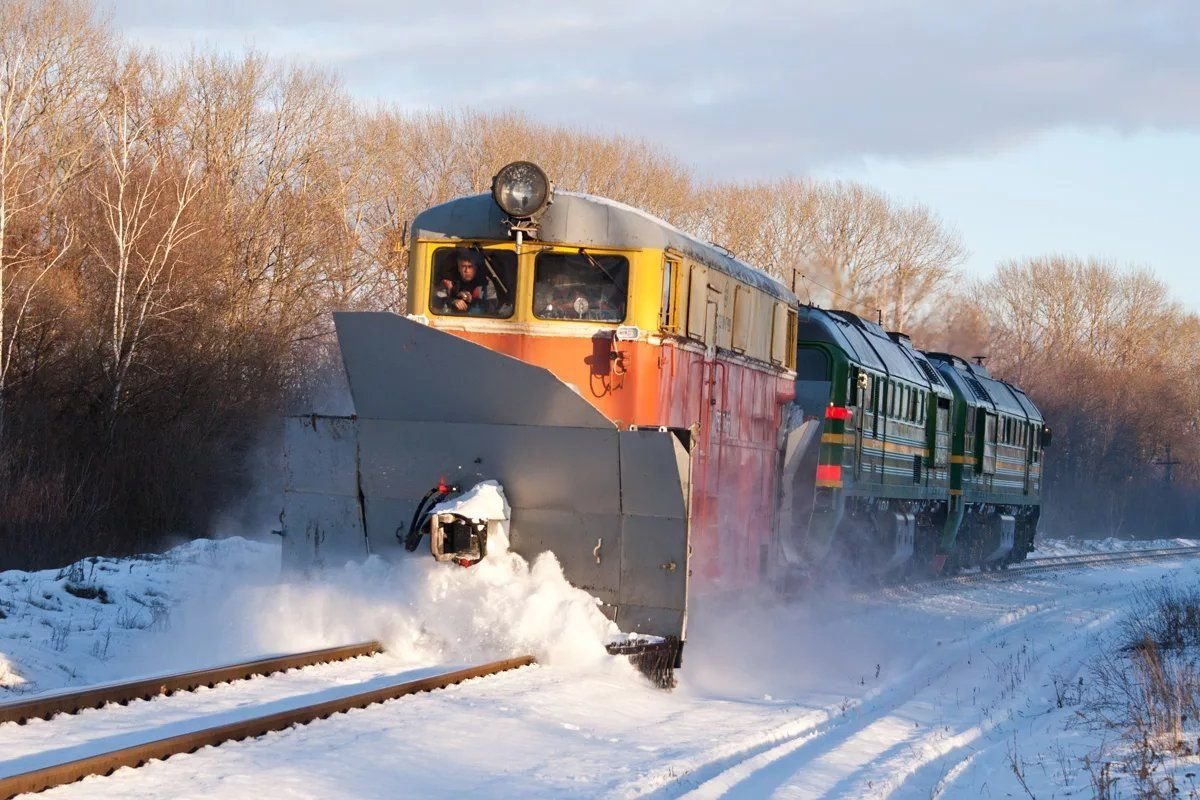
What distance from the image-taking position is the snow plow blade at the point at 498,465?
9.34 metres

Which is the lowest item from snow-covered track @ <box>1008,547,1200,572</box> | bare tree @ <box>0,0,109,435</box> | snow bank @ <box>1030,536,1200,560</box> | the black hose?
snow bank @ <box>1030,536,1200,560</box>

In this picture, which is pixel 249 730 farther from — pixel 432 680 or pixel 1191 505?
pixel 1191 505

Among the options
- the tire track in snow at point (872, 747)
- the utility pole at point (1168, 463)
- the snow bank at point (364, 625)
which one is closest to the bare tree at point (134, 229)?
the snow bank at point (364, 625)

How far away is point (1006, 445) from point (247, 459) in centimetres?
1437

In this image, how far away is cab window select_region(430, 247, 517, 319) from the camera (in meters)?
10.4

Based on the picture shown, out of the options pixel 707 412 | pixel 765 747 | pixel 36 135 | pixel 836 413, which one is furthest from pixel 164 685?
pixel 36 135

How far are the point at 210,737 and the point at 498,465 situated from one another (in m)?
3.73

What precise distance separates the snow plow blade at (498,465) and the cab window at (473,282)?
44.4 inches

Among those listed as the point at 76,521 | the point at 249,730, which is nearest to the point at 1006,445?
the point at 76,521

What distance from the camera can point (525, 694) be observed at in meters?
8.35

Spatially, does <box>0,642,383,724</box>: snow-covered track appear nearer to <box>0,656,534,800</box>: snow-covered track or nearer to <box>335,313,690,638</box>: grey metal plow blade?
<box>0,656,534,800</box>: snow-covered track

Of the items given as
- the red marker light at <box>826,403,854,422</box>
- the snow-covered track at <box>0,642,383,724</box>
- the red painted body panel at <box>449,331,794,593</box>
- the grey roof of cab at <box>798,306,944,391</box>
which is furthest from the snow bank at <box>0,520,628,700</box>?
the grey roof of cab at <box>798,306,944,391</box>

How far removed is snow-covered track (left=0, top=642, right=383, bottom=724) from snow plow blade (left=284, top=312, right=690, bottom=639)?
41.6 inches

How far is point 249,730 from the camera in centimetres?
659
